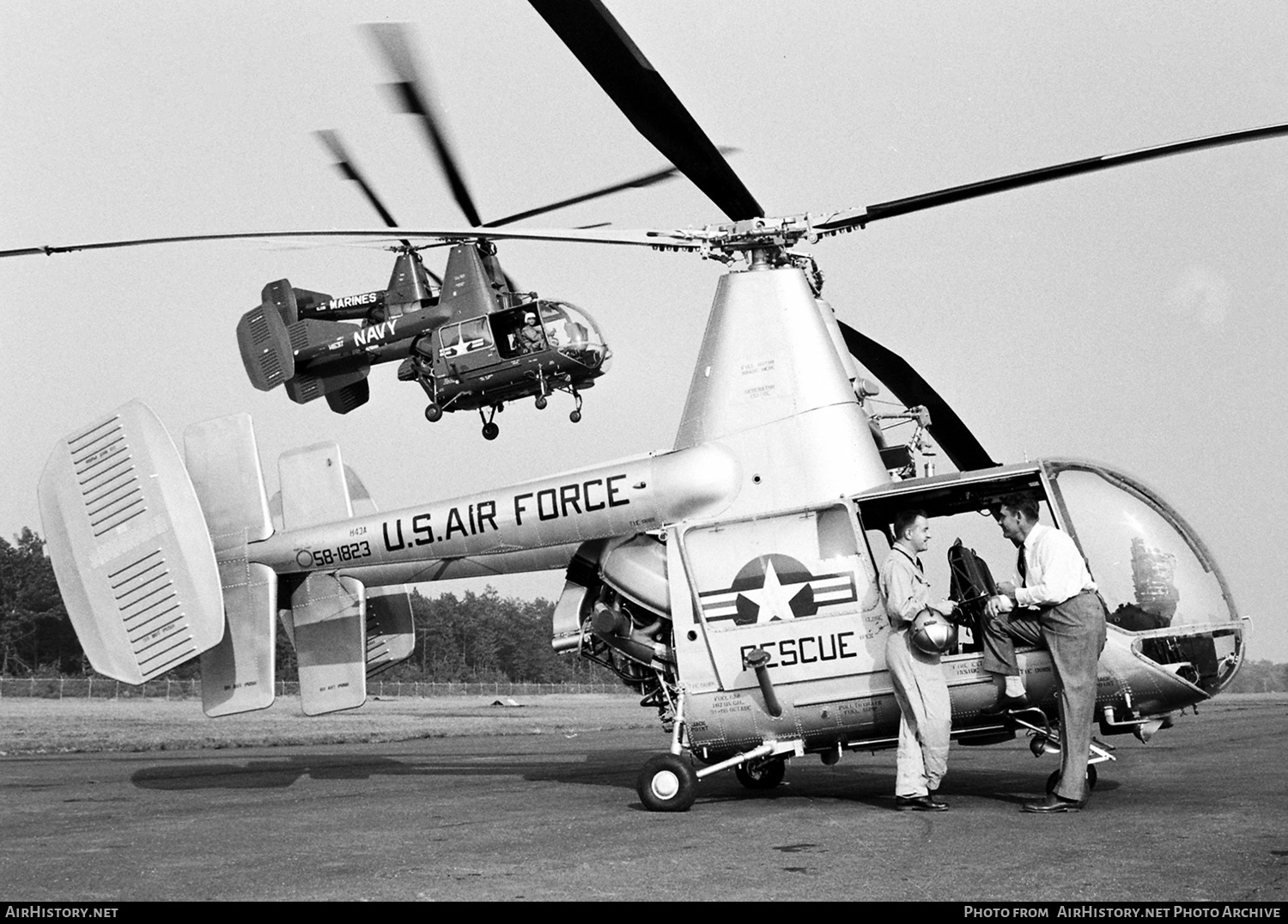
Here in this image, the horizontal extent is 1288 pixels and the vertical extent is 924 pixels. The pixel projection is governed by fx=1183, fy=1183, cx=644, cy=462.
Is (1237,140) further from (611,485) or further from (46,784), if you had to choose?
(46,784)

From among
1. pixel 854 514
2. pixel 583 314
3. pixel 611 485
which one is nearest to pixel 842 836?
pixel 854 514

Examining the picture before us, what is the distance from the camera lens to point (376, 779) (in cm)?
1323

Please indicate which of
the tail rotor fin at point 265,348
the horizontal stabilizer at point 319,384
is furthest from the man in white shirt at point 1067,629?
the tail rotor fin at point 265,348

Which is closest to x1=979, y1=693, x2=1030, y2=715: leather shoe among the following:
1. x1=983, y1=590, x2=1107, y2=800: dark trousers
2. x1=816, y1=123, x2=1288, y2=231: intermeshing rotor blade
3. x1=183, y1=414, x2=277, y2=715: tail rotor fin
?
x1=983, y1=590, x2=1107, y2=800: dark trousers

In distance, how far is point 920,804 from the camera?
27.6ft

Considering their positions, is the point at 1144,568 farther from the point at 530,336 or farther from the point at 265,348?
the point at 265,348

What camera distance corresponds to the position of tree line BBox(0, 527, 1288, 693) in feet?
→ 243

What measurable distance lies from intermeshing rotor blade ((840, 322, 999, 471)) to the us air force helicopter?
1.2 inches

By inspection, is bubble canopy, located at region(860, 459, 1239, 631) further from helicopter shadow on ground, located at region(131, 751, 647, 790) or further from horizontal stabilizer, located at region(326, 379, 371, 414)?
horizontal stabilizer, located at region(326, 379, 371, 414)

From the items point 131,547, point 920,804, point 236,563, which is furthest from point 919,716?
point 131,547

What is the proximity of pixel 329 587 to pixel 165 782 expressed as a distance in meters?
3.15

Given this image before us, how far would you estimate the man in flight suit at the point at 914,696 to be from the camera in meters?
8.45

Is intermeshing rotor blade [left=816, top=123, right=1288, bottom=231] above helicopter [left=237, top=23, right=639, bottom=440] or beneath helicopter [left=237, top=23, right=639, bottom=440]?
beneath

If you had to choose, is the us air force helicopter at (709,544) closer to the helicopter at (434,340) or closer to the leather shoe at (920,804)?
the leather shoe at (920,804)
